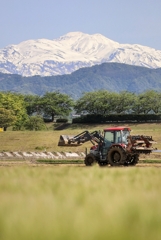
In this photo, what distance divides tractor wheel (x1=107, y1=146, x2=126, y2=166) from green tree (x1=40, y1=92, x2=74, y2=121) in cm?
12422

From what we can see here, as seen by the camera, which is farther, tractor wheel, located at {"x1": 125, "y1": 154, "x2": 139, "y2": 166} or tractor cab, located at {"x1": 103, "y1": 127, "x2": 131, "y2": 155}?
tractor wheel, located at {"x1": 125, "y1": 154, "x2": 139, "y2": 166}

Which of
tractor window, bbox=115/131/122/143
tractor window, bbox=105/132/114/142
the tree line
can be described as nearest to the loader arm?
tractor window, bbox=105/132/114/142

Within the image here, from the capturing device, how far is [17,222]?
177 inches

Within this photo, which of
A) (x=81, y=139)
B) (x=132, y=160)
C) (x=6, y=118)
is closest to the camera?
(x=132, y=160)

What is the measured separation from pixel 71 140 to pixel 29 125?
239ft

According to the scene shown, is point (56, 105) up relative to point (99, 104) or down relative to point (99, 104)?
down

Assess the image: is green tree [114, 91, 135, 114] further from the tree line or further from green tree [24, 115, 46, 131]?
green tree [24, 115, 46, 131]

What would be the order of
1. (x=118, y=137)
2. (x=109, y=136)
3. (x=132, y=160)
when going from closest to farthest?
(x=118, y=137) → (x=109, y=136) → (x=132, y=160)

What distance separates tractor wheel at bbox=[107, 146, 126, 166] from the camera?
95.0 ft

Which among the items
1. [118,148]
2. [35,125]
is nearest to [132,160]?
[118,148]

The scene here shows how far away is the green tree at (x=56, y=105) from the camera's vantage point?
155125 millimetres

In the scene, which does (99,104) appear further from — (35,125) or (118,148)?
(118,148)

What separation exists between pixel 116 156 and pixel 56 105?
131928 mm

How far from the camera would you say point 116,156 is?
2928 cm
